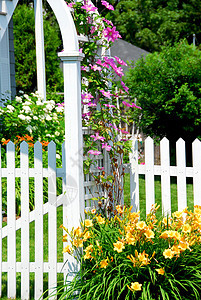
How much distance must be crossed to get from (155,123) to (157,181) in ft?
3.75

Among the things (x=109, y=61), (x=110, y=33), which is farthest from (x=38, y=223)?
(x=110, y=33)

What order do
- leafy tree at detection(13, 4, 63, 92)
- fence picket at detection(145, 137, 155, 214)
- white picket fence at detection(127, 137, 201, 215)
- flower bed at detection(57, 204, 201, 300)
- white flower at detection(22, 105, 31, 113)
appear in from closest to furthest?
flower bed at detection(57, 204, 201, 300)
white picket fence at detection(127, 137, 201, 215)
fence picket at detection(145, 137, 155, 214)
white flower at detection(22, 105, 31, 113)
leafy tree at detection(13, 4, 63, 92)

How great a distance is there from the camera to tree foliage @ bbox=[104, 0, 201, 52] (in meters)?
23.2

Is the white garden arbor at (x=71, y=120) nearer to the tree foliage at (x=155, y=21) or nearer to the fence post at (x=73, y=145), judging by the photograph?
the fence post at (x=73, y=145)

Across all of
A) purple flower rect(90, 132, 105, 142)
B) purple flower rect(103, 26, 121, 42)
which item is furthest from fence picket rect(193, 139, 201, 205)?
purple flower rect(103, 26, 121, 42)

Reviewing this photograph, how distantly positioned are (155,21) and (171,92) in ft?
57.5

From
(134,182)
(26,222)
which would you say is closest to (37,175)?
(26,222)

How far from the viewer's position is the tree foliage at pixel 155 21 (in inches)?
912

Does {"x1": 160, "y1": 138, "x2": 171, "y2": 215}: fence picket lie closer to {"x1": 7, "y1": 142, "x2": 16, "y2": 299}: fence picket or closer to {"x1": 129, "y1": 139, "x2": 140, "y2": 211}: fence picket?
{"x1": 129, "y1": 139, "x2": 140, "y2": 211}: fence picket

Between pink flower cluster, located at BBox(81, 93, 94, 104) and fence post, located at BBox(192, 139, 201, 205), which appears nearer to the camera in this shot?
fence post, located at BBox(192, 139, 201, 205)

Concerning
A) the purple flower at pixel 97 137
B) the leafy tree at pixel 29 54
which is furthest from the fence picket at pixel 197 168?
the leafy tree at pixel 29 54

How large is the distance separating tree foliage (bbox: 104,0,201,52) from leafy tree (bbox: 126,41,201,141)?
15.8 metres

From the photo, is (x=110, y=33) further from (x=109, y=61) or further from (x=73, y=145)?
(x=73, y=145)

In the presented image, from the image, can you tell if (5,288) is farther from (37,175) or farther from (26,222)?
(37,175)
